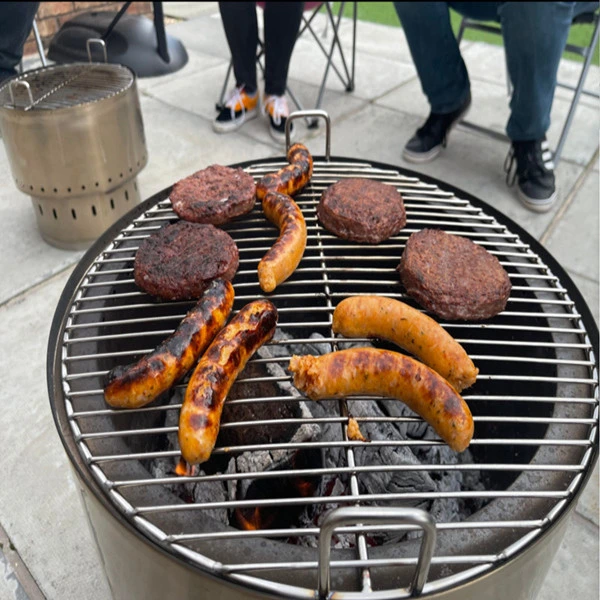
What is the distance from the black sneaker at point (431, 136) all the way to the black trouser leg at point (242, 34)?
1461 millimetres

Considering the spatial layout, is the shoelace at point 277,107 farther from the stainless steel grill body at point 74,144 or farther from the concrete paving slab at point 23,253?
the concrete paving slab at point 23,253

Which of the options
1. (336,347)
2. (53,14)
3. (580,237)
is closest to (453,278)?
(336,347)

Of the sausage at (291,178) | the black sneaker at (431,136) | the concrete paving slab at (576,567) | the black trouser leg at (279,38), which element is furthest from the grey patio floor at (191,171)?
the sausage at (291,178)

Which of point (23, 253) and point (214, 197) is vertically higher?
point (214, 197)

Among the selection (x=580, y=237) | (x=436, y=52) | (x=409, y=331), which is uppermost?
(x=409, y=331)

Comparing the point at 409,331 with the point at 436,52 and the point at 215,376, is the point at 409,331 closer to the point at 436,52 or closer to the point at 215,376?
the point at 215,376

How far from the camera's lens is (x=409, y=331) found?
56.9 inches

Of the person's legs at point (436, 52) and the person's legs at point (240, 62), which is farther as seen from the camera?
the person's legs at point (240, 62)

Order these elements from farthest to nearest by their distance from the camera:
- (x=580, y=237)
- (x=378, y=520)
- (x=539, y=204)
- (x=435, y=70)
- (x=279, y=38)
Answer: (x=279, y=38)
(x=435, y=70)
(x=539, y=204)
(x=580, y=237)
(x=378, y=520)

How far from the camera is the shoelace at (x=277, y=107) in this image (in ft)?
14.4

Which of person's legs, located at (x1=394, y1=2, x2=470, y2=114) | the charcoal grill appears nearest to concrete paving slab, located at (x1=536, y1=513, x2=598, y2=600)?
the charcoal grill

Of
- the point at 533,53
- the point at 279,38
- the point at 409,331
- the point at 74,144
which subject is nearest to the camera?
the point at 409,331

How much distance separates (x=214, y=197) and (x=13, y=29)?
9.84 ft

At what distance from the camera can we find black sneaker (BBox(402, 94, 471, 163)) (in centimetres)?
425
